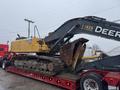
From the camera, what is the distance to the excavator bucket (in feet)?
42.1

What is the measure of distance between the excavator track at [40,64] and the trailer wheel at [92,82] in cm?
280

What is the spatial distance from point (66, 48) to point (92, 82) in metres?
3.48

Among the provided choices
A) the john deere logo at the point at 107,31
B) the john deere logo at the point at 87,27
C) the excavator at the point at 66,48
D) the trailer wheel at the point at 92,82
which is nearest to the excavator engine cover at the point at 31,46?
the excavator at the point at 66,48

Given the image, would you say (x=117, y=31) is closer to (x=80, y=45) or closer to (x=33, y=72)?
(x=80, y=45)

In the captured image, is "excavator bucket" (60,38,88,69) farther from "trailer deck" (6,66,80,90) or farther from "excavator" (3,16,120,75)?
"trailer deck" (6,66,80,90)

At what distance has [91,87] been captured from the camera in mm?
10070

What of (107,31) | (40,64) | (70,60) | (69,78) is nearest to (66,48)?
(70,60)

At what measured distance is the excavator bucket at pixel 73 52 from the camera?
12.8m

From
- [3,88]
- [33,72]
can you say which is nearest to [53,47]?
[33,72]

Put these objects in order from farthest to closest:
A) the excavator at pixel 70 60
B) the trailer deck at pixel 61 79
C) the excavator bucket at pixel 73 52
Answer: the excavator bucket at pixel 73 52 < the trailer deck at pixel 61 79 < the excavator at pixel 70 60

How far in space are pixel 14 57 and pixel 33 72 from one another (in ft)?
15.8

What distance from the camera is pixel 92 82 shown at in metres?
10.1

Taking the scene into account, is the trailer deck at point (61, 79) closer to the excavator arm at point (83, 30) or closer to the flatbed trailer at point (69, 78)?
the flatbed trailer at point (69, 78)

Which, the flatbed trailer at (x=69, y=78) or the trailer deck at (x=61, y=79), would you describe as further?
the trailer deck at (x=61, y=79)
